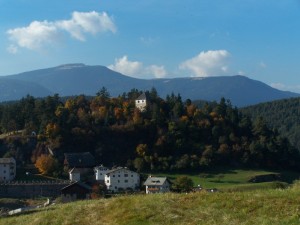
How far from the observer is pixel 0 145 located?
69062 millimetres

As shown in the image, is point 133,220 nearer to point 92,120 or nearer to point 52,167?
point 52,167

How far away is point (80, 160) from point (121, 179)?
8.76 m

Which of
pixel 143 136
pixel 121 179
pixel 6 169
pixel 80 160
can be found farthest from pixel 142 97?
pixel 6 169

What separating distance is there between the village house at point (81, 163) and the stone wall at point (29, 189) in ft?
21.9

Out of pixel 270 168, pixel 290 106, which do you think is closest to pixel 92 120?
pixel 270 168

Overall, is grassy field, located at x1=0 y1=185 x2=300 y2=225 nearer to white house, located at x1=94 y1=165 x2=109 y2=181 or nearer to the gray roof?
the gray roof

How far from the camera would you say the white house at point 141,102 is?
78.5 metres

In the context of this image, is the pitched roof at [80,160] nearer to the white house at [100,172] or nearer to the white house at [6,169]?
the white house at [100,172]

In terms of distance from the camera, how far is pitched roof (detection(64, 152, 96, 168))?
64250mm

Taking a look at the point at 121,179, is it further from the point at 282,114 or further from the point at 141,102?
the point at 282,114

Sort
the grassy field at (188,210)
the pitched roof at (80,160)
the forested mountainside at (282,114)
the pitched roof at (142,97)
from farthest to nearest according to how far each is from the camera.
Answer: the forested mountainside at (282,114), the pitched roof at (142,97), the pitched roof at (80,160), the grassy field at (188,210)

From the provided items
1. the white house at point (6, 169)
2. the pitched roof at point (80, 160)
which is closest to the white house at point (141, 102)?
the pitched roof at point (80, 160)

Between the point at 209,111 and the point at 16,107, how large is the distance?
30.1 m

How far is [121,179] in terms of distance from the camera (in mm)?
58406
